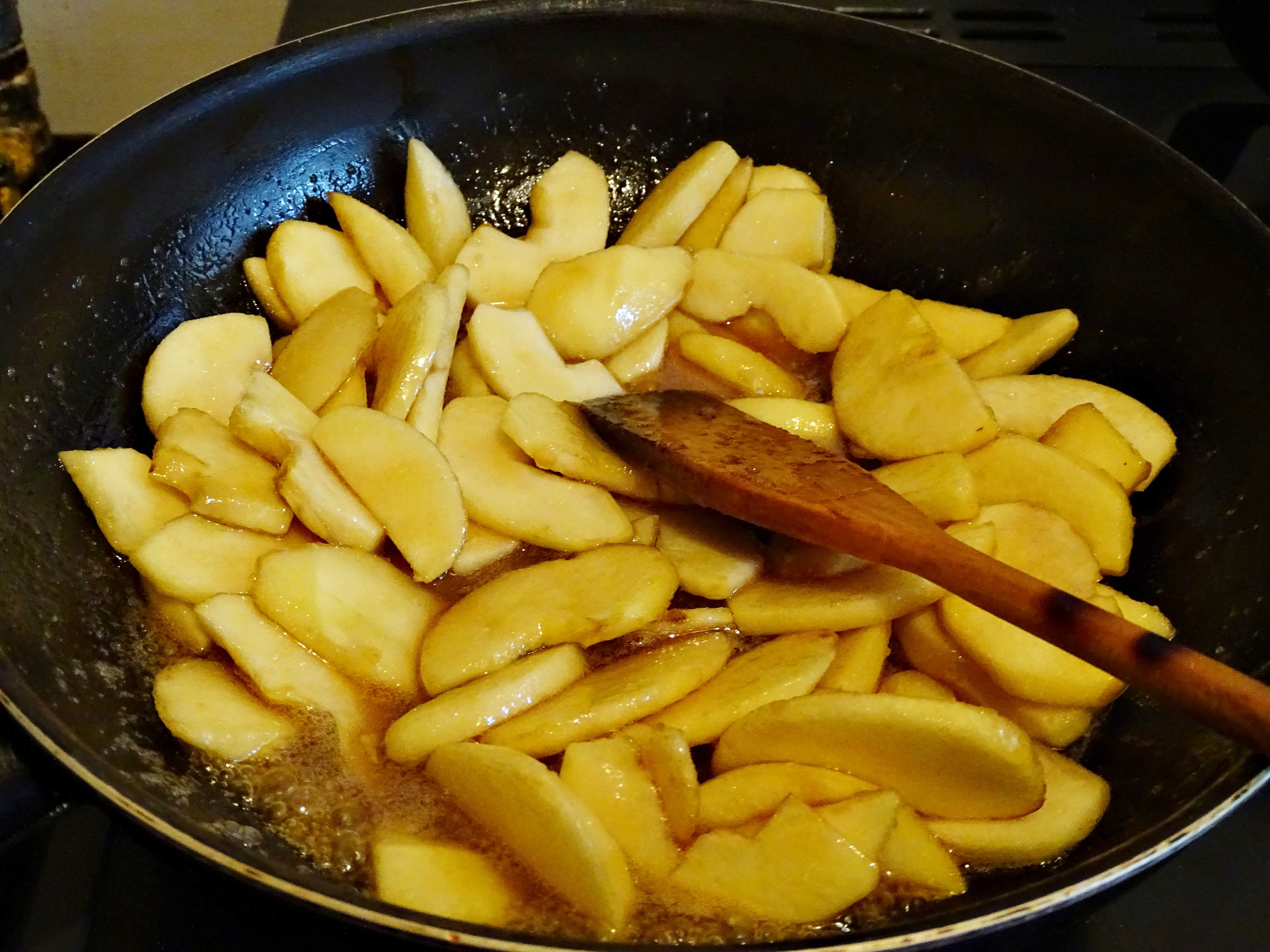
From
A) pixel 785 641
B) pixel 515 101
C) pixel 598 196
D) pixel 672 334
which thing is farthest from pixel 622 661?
pixel 515 101

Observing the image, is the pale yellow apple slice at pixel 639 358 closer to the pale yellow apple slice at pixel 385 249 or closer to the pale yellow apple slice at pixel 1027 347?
the pale yellow apple slice at pixel 385 249

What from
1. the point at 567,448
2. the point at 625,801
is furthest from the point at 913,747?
the point at 567,448

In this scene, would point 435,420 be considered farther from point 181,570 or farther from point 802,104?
point 802,104

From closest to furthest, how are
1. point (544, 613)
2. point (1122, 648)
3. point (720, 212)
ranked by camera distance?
point (1122, 648) < point (544, 613) < point (720, 212)

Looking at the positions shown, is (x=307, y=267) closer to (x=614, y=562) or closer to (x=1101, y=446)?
(x=614, y=562)

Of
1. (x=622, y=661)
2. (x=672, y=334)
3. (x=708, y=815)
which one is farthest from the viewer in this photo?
(x=672, y=334)

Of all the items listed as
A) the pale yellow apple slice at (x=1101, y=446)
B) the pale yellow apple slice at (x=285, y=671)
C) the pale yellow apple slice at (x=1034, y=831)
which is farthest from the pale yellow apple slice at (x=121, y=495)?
the pale yellow apple slice at (x=1101, y=446)
